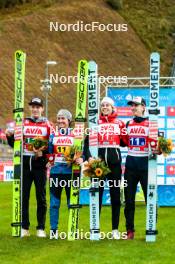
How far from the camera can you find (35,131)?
12578mm

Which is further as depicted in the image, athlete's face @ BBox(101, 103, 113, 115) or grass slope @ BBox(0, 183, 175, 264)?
athlete's face @ BBox(101, 103, 113, 115)

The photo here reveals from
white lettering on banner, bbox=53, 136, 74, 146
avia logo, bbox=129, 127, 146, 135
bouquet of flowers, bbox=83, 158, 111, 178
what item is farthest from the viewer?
white lettering on banner, bbox=53, 136, 74, 146

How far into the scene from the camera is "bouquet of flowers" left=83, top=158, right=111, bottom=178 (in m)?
11.9

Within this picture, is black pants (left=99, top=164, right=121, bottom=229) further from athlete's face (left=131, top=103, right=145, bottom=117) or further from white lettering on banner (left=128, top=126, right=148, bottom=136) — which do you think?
athlete's face (left=131, top=103, right=145, bottom=117)

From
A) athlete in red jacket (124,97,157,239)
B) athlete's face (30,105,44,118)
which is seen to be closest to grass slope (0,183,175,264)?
athlete in red jacket (124,97,157,239)

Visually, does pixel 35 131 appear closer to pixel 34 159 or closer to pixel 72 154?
pixel 34 159

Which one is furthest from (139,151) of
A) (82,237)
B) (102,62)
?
(102,62)

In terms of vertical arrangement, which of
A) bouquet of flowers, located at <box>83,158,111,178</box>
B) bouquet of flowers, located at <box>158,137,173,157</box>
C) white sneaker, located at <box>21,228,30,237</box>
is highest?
bouquet of flowers, located at <box>158,137,173,157</box>

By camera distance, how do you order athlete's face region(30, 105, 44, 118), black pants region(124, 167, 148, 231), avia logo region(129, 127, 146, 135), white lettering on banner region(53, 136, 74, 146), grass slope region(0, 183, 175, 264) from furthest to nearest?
athlete's face region(30, 105, 44, 118), white lettering on banner region(53, 136, 74, 146), black pants region(124, 167, 148, 231), avia logo region(129, 127, 146, 135), grass slope region(0, 183, 175, 264)

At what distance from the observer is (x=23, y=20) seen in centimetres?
6203

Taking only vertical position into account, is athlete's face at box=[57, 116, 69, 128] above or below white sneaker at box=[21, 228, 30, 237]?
above

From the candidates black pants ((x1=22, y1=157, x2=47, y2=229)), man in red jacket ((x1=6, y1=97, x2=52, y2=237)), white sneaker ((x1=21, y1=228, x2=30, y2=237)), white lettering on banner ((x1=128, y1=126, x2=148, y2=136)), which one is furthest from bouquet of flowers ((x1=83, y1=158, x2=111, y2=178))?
white sneaker ((x1=21, y1=228, x2=30, y2=237))

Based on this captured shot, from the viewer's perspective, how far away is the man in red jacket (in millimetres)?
12562

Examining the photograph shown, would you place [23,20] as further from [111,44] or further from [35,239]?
[35,239]
